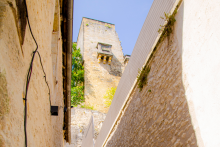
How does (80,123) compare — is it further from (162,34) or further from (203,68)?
(203,68)

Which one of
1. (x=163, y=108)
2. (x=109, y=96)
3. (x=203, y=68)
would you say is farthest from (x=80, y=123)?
(x=203, y=68)

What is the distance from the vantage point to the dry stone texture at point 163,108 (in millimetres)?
3148

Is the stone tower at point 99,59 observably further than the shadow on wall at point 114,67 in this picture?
No

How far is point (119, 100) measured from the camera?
6449 mm

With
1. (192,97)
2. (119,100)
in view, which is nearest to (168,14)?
(192,97)

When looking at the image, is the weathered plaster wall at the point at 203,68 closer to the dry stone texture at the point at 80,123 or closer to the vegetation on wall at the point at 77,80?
the dry stone texture at the point at 80,123

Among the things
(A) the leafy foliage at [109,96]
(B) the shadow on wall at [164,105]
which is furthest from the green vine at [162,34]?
(A) the leafy foliage at [109,96]

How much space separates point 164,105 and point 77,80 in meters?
16.5

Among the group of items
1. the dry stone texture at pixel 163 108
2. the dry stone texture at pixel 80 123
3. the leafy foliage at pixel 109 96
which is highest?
the dry stone texture at pixel 163 108

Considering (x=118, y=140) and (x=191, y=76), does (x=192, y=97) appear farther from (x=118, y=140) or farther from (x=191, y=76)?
(x=118, y=140)

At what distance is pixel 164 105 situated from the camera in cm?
373

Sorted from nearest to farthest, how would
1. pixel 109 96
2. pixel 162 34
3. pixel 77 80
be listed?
pixel 162 34 < pixel 109 96 < pixel 77 80

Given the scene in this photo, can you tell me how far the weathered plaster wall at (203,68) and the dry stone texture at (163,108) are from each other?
191 mm

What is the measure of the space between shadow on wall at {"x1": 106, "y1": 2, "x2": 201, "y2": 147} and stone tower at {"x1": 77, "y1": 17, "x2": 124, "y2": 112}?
1356 cm
